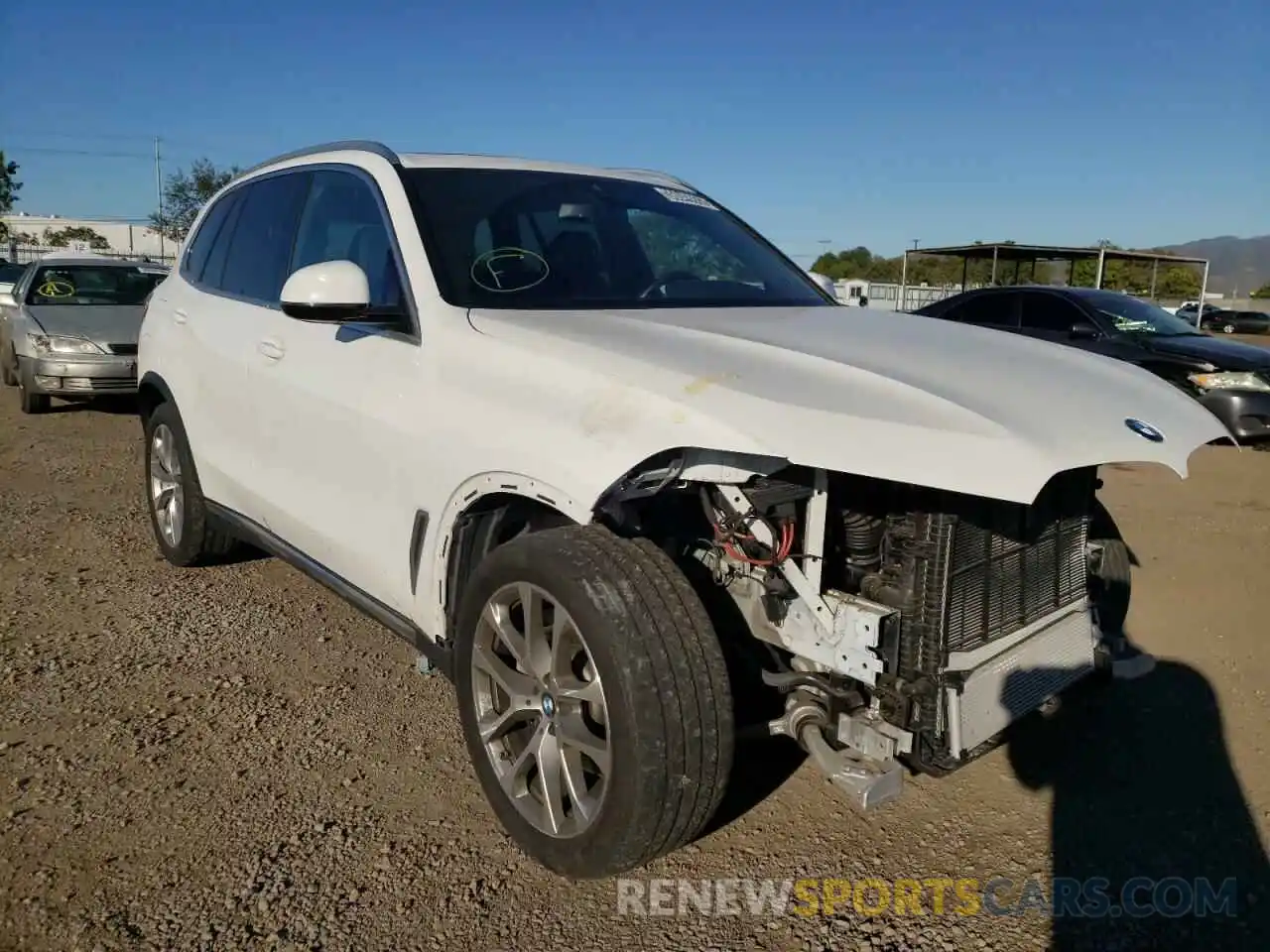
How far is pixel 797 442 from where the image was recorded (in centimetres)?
206

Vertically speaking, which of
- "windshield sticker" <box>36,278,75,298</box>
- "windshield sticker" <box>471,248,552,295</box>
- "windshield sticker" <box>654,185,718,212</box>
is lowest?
"windshield sticker" <box>36,278,75,298</box>

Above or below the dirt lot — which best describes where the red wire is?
above

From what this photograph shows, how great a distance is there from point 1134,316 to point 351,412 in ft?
29.4

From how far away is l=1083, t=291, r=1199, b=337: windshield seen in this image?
31.6ft

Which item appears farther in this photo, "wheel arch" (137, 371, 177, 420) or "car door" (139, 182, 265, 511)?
"wheel arch" (137, 371, 177, 420)

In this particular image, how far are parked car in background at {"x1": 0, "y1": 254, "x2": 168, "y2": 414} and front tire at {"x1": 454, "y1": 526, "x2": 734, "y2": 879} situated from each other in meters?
8.26

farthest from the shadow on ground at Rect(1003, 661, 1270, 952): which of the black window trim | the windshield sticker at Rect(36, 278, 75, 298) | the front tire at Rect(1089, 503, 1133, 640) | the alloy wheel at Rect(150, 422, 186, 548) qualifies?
the windshield sticker at Rect(36, 278, 75, 298)

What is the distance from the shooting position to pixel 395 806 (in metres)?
2.92

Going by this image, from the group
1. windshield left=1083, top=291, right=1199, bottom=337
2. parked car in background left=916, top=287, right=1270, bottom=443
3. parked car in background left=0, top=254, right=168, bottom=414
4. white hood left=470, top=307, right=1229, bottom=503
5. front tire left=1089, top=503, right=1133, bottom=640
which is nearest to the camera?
white hood left=470, top=307, right=1229, bottom=503

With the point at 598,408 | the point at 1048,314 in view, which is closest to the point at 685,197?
the point at 598,408

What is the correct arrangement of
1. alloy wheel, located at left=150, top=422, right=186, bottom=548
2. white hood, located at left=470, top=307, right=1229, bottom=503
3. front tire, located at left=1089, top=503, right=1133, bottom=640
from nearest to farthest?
white hood, located at left=470, top=307, right=1229, bottom=503 < front tire, located at left=1089, top=503, right=1133, bottom=640 < alloy wheel, located at left=150, top=422, right=186, bottom=548

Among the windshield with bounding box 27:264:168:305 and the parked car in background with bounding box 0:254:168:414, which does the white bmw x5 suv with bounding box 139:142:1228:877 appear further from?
the windshield with bounding box 27:264:168:305

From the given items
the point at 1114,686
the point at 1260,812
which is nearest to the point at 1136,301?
the point at 1114,686

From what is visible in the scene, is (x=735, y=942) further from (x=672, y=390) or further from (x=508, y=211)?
(x=508, y=211)
